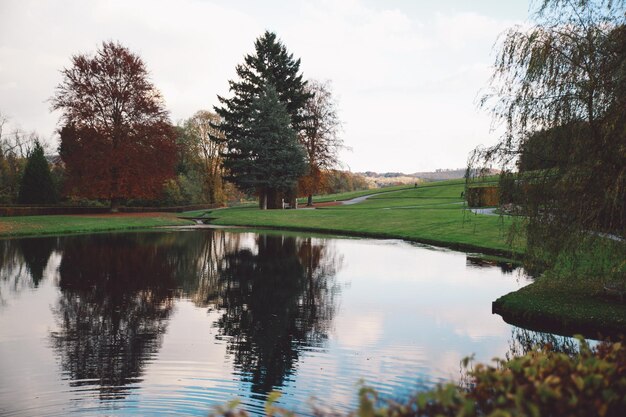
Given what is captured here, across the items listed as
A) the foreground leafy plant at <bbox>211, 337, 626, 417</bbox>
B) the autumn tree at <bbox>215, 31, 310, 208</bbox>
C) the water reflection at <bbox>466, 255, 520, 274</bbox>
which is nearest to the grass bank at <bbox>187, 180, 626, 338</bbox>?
the water reflection at <bbox>466, 255, 520, 274</bbox>

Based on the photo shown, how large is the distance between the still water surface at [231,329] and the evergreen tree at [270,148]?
2674 cm

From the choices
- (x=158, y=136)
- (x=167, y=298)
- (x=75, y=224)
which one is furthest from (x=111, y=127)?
(x=167, y=298)

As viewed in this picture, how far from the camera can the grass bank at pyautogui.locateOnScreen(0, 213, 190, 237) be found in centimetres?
3117

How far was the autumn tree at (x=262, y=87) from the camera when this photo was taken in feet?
162

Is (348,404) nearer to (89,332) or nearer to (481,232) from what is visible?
(89,332)

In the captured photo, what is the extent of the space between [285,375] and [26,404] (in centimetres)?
364

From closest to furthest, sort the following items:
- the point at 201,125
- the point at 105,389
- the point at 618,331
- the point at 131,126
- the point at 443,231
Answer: the point at 105,389
the point at 618,331
the point at 443,231
the point at 131,126
the point at 201,125

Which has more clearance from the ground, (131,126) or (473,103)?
(131,126)

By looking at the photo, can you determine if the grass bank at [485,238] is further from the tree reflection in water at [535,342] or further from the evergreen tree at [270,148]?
the evergreen tree at [270,148]

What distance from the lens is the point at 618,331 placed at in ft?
31.7

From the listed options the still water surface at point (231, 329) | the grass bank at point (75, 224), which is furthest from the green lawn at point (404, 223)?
the grass bank at point (75, 224)

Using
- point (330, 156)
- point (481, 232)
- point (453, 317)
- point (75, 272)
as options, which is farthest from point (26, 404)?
point (330, 156)

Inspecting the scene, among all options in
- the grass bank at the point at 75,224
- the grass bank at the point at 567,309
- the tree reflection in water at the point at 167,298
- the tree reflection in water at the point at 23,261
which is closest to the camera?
the tree reflection in water at the point at 167,298

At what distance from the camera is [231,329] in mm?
10172
